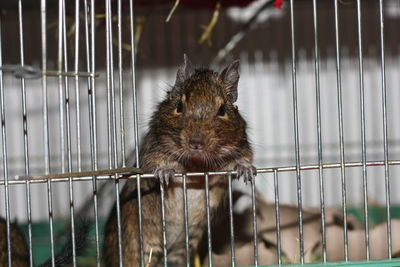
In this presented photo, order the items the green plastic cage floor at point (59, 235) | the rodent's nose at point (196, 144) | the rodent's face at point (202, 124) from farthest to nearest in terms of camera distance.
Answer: the green plastic cage floor at point (59, 235)
the rodent's face at point (202, 124)
the rodent's nose at point (196, 144)

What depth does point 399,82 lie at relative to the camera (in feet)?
16.9

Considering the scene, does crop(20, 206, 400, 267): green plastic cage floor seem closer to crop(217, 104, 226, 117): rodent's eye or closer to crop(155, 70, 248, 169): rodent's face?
crop(155, 70, 248, 169): rodent's face

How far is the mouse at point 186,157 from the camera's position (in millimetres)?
2611

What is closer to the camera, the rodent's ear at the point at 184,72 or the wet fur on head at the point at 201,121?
the wet fur on head at the point at 201,121

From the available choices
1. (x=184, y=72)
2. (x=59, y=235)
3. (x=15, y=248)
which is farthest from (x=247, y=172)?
(x=59, y=235)

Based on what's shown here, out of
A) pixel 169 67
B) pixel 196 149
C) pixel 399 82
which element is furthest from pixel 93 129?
pixel 399 82

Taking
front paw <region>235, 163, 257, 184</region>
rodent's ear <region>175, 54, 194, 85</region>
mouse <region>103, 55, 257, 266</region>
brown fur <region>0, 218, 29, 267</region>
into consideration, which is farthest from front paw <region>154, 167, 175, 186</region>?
brown fur <region>0, 218, 29, 267</region>

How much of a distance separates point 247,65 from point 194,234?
92.0 inches

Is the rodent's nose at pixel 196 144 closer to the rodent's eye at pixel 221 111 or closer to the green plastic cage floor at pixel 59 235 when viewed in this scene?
the rodent's eye at pixel 221 111

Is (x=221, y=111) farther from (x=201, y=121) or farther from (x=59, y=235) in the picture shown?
(x=59, y=235)

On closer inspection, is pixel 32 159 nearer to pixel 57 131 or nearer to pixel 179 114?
pixel 57 131

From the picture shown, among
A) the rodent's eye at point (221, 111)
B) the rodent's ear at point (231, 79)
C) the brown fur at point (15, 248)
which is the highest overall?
the rodent's ear at point (231, 79)

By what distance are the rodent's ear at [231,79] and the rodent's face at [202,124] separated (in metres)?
0.02

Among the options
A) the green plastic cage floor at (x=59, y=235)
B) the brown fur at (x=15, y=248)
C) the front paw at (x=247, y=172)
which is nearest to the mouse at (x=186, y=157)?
the front paw at (x=247, y=172)
